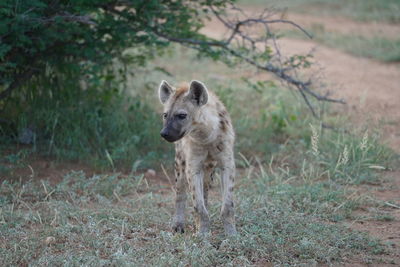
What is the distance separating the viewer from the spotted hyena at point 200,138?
4137mm

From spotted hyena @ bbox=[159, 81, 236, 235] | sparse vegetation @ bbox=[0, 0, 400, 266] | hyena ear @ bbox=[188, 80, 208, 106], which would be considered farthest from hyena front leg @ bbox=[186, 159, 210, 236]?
hyena ear @ bbox=[188, 80, 208, 106]

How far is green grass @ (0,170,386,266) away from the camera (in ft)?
12.1

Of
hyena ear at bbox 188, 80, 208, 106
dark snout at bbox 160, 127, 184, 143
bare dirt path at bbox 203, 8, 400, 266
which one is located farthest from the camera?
bare dirt path at bbox 203, 8, 400, 266

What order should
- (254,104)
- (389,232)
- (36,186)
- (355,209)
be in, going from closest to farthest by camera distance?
1. (389,232)
2. (355,209)
3. (36,186)
4. (254,104)

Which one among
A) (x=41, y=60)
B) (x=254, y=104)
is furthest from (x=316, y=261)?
(x=254, y=104)

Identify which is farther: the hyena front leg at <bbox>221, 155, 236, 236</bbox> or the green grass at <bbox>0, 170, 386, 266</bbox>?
the hyena front leg at <bbox>221, 155, 236, 236</bbox>

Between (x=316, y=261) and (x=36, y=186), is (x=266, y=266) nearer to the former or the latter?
(x=316, y=261)

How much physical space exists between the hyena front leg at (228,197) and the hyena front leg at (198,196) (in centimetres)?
14

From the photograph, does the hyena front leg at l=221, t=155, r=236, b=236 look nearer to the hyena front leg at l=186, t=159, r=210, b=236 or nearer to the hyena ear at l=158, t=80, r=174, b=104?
the hyena front leg at l=186, t=159, r=210, b=236

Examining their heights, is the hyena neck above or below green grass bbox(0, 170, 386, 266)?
above

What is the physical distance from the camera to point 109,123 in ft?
20.4

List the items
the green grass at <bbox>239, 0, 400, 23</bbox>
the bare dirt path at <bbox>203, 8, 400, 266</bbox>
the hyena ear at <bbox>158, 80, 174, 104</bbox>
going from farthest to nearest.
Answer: the green grass at <bbox>239, 0, 400, 23</bbox> → the bare dirt path at <bbox>203, 8, 400, 266</bbox> → the hyena ear at <bbox>158, 80, 174, 104</bbox>

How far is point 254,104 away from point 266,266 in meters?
4.32

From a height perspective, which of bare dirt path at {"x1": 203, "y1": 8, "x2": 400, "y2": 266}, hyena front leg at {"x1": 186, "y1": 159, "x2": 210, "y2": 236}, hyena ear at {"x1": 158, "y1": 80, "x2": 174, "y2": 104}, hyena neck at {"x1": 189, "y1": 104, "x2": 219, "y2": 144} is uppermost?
hyena ear at {"x1": 158, "y1": 80, "x2": 174, "y2": 104}
